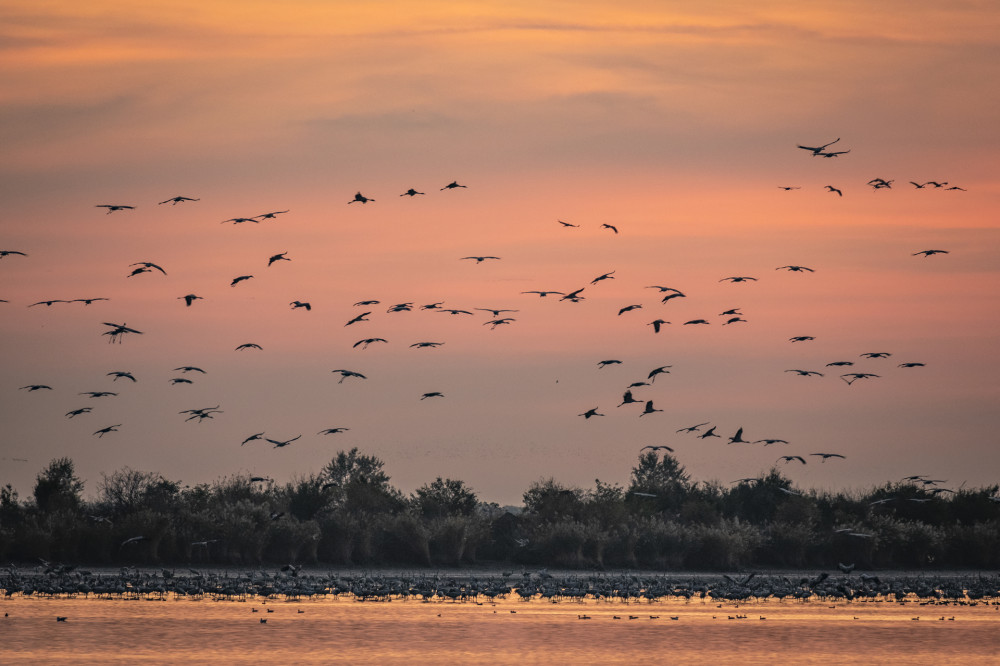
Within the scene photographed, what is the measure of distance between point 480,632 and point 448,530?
2876 centimetres

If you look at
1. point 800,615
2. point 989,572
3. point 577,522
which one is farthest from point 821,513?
point 800,615

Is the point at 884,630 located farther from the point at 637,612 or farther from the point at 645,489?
the point at 645,489

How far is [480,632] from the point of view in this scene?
174 feet

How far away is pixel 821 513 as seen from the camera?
90.5 metres

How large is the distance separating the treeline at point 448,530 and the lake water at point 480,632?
14596 mm

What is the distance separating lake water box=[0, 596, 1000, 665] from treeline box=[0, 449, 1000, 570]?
1460 centimetres

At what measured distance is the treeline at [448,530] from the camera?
77438 mm

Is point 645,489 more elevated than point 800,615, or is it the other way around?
point 645,489

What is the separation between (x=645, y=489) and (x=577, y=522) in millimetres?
16183

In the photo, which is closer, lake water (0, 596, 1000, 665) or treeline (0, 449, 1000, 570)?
lake water (0, 596, 1000, 665)

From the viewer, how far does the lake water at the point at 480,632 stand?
154 feet

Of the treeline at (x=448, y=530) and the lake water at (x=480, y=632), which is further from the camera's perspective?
the treeline at (x=448, y=530)

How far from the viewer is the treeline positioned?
77438 mm

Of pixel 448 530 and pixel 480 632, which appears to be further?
pixel 448 530
